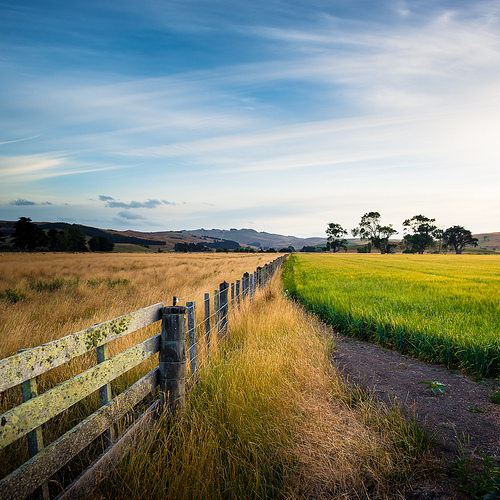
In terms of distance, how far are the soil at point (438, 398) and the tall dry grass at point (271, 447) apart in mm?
324

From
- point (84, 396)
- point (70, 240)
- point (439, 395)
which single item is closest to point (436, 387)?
point (439, 395)

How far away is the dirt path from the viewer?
338cm

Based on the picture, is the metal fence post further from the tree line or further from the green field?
the tree line

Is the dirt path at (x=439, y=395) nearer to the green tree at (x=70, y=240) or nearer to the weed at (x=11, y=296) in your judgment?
the weed at (x=11, y=296)

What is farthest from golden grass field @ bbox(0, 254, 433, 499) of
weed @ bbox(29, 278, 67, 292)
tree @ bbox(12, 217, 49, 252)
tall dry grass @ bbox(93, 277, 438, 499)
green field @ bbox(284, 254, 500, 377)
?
tree @ bbox(12, 217, 49, 252)

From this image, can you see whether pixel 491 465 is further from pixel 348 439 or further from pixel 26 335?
pixel 26 335

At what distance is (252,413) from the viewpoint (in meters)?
3.43

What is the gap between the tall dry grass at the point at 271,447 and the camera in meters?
2.56

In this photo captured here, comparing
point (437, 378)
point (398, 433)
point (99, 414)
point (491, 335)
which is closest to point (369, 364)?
point (437, 378)

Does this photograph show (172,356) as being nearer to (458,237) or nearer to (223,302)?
(223,302)

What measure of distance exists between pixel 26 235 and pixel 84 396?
105677 millimetres

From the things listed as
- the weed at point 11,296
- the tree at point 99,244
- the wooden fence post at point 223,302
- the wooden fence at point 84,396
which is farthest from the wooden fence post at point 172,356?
the tree at point 99,244

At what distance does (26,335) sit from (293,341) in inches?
185

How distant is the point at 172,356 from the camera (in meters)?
3.25
